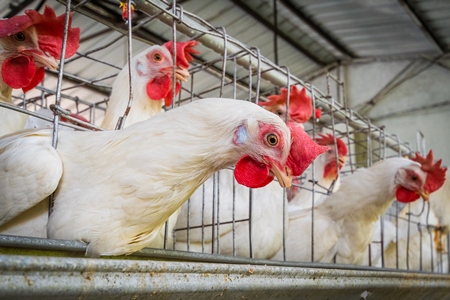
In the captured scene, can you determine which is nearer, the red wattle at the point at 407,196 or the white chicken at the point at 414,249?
the red wattle at the point at 407,196

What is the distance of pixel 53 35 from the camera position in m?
1.53

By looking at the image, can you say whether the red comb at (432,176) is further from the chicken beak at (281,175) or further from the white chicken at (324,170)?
the chicken beak at (281,175)

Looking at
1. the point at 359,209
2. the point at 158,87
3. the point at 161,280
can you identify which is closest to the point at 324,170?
the point at 359,209

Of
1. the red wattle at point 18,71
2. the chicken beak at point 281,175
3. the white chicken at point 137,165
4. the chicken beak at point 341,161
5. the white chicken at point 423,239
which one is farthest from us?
the white chicken at point 423,239

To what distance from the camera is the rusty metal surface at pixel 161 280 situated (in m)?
0.67

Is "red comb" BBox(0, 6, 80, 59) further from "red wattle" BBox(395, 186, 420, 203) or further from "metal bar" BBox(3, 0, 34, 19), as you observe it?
"metal bar" BBox(3, 0, 34, 19)

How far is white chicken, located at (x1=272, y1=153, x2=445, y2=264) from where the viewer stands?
2496 millimetres

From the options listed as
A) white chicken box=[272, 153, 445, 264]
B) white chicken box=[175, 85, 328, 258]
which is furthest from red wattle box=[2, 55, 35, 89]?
white chicken box=[272, 153, 445, 264]

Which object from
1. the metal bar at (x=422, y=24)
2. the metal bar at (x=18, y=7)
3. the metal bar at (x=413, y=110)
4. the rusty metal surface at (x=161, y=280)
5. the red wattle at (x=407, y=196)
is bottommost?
the rusty metal surface at (x=161, y=280)

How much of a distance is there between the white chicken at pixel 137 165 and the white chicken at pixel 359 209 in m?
1.39

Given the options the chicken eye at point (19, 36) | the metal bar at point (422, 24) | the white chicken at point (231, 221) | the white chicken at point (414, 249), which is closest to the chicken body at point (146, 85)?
the white chicken at point (231, 221)

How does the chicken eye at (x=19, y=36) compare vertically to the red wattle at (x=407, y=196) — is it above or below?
above

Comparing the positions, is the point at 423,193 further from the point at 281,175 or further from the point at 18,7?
the point at 18,7

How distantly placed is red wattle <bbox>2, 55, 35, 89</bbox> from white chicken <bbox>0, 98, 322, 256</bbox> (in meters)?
0.37
